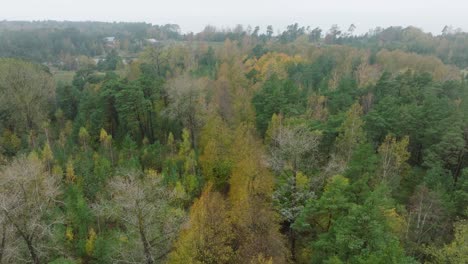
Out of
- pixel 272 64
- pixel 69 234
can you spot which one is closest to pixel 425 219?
pixel 69 234

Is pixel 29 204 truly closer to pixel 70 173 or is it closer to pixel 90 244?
pixel 90 244

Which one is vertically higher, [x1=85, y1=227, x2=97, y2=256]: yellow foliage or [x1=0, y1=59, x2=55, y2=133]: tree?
[x1=0, y1=59, x2=55, y2=133]: tree

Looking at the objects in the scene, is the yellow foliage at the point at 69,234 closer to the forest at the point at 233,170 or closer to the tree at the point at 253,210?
the forest at the point at 233,170

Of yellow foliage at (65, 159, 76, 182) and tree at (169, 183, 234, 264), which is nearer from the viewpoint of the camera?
tree at (169, 183, 234, 264)

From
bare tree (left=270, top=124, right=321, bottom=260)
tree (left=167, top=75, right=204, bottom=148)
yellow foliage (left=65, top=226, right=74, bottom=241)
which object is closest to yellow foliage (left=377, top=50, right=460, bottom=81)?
tree (left=167, top=75, right=204, bottom=148)

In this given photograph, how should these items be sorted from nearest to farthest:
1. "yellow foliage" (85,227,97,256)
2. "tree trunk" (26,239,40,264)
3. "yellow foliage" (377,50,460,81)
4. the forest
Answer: the forest < "tree trunk" (26,239,40,264) < "yellow foliage" (85,227,97,256) < "yellow foliage" (377,50,460,81)

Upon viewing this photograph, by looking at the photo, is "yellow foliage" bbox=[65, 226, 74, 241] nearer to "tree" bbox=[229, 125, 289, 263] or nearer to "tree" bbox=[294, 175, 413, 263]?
"tree" bbox=[229, 125, 289, 263]

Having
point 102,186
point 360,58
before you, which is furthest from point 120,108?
point 360,58
